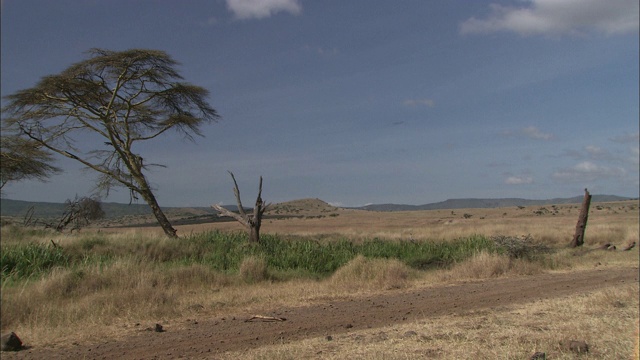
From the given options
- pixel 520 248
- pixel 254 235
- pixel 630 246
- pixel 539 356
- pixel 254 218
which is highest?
pixel 254 218

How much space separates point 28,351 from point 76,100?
663 inches

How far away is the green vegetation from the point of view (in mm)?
13117

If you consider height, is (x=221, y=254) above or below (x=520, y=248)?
below

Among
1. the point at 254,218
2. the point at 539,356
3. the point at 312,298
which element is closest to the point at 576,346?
the point at 539,356

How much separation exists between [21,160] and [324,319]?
2220 cm

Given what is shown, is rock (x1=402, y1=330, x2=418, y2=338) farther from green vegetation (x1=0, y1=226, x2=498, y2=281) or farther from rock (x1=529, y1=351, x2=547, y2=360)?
green vegetation (x1=0, y1=226, x2=498, y2=281)

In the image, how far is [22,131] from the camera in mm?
20672

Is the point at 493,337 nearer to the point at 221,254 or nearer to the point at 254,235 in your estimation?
the point at 221,254

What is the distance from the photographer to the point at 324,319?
8.22 metres

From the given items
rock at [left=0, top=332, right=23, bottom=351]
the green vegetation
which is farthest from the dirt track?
the green vegetation

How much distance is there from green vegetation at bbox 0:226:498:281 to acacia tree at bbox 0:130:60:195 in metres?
4.89

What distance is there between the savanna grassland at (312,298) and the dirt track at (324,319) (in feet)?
0.16

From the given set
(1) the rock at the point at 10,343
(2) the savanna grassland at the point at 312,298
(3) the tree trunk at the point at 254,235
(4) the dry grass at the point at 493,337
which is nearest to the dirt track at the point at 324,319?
(2) the savanna grassland at the point at 312,298

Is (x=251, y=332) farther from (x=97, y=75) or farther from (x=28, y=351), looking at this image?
(x=97, y=75)
